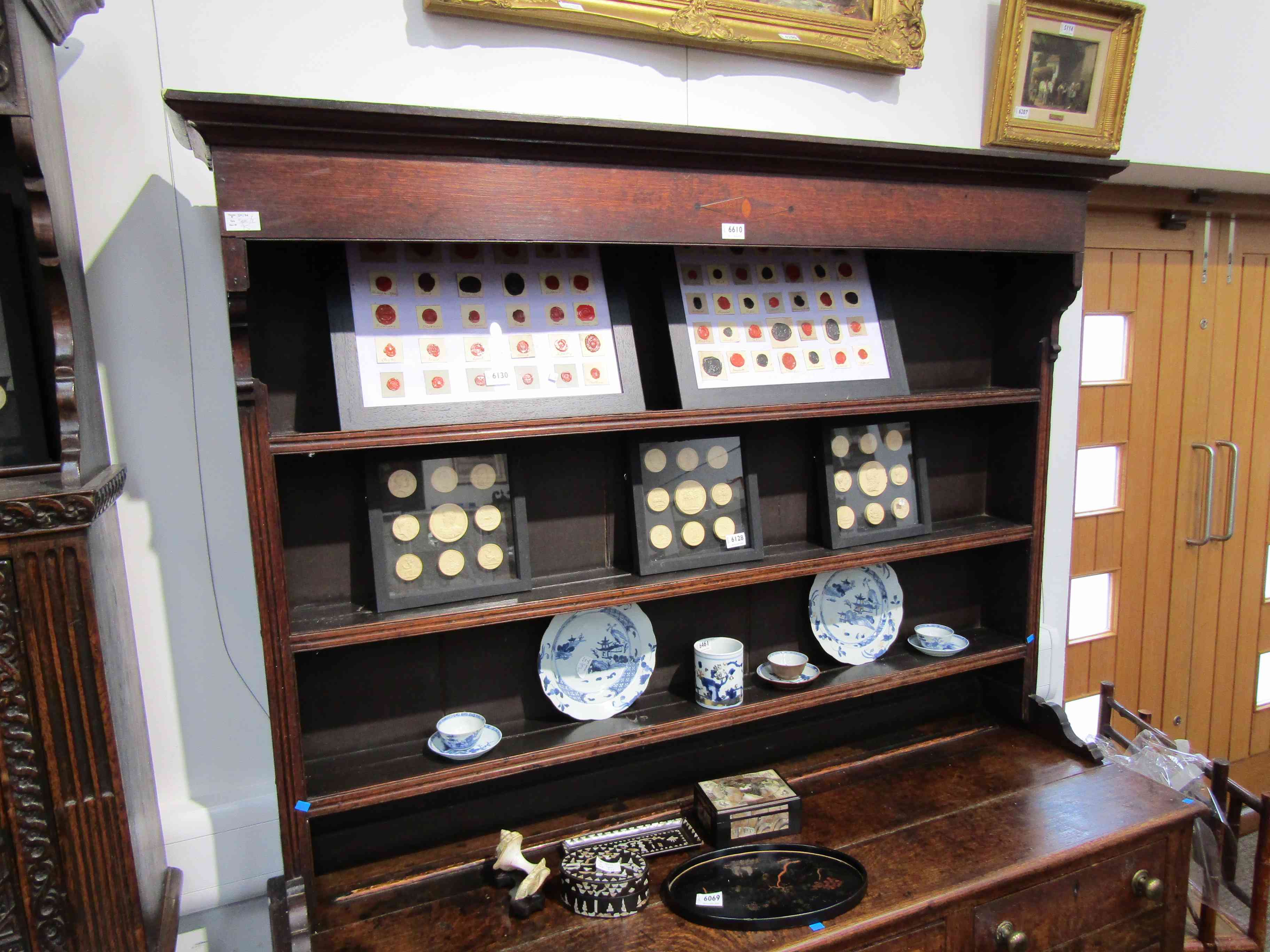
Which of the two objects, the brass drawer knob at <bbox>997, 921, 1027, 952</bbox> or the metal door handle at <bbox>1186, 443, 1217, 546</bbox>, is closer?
the brass drawer knob at <bbox>997, 921, 1027, 952</bbox>

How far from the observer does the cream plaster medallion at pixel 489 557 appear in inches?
59.2

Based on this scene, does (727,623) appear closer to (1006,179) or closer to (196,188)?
(1006,179)

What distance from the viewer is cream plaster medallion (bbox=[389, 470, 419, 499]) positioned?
1452 millimetres

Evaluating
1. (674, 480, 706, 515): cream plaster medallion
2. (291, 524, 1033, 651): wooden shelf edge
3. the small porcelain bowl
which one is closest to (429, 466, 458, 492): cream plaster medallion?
(291, 524, 1033, 651): wooden shelf edge

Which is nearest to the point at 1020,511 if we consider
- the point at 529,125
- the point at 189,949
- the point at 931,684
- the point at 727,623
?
the point at 931,684

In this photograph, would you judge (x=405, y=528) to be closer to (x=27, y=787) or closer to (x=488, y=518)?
(x=488, y=518)

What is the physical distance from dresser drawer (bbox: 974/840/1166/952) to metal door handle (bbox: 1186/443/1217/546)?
143 cm

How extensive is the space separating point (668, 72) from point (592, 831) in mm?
1563

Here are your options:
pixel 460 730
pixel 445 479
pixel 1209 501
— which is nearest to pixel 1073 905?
pixel 460 730

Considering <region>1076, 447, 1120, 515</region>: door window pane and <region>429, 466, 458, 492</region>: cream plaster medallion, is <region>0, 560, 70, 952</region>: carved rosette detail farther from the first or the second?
<region>1076, 447, 1120, 515</region>: door window pane

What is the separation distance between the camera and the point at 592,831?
1.62 metres

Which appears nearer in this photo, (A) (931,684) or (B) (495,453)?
(B) (495,453)

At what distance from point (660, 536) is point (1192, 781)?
1517 mm

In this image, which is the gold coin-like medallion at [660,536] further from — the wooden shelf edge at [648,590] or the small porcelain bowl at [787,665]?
the small porcelain bowl at [787,665]
